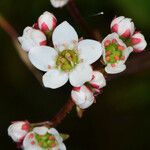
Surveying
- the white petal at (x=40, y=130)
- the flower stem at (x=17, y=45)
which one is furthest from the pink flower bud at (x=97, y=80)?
the flower stem at (x=17, y=45)

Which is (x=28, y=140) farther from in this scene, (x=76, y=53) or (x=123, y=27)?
(x=123, y=27)

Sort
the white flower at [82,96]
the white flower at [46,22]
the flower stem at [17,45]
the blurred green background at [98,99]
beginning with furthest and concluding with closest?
1. the blurred green background at [98,99]
2. the flower stem at [17,45]
3. the white flower at [46,22]
4. the white flower at [82,96]

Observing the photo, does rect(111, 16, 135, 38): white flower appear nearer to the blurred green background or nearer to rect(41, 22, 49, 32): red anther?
rect(41, 22, 49, 32): red anther

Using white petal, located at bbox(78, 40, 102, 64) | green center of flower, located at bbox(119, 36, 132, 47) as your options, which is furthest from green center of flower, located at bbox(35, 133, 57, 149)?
green center of flower, located at bbox(119, 36, 132, 47)

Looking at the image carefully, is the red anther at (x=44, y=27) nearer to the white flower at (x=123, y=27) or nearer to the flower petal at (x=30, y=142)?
the white flower at (x=123, y=27)

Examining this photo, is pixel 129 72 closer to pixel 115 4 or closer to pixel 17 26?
pixel 115 4
